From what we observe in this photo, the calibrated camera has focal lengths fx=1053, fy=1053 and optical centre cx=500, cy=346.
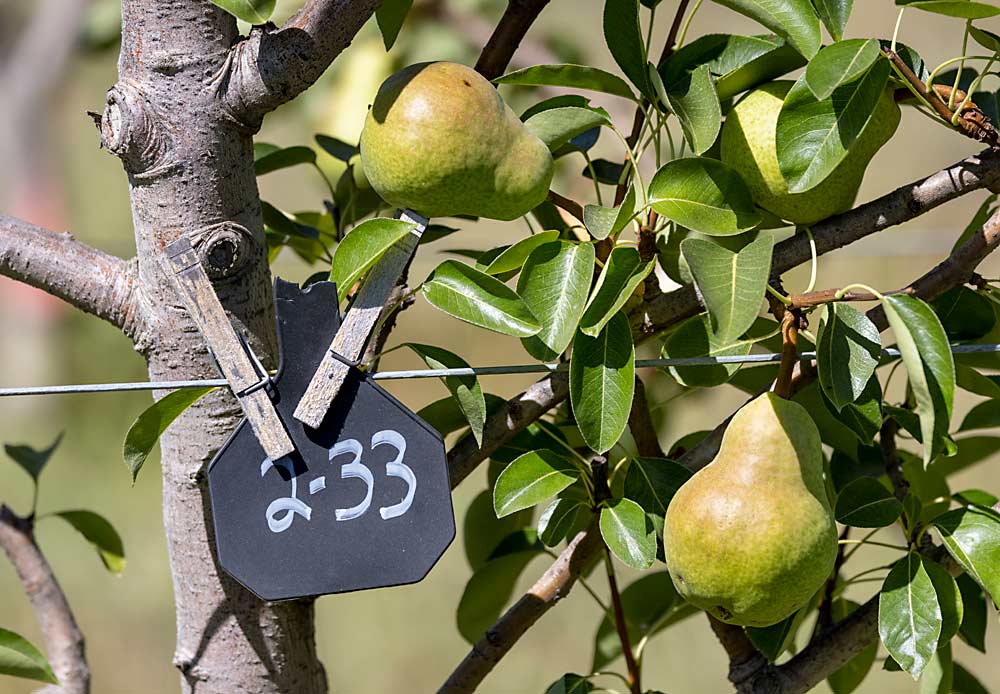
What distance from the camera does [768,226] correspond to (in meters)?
0.60

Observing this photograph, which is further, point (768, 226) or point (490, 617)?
point (490, 617)

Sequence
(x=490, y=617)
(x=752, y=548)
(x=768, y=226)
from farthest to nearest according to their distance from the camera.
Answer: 1. (x=490, y=617)
2. (x=768, y=226)
3. (x=752, y=548)

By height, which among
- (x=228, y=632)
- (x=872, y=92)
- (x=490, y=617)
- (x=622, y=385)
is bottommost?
(x=490, y=617)

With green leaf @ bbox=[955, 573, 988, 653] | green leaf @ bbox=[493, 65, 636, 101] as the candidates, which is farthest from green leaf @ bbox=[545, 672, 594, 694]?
green leaf @ bbox=[493, 65, 636, 101]

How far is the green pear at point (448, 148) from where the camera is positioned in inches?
19.9

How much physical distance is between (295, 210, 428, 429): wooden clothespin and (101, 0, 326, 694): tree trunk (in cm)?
10

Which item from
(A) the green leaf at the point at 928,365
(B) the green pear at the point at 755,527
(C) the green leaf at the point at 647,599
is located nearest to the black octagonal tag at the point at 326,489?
(B) the green pear at the point at 755,527

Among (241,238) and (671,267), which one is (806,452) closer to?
(671,267)

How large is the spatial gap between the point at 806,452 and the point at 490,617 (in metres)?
0.37

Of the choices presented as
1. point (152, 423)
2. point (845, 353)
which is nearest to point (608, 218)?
point (845, 353)

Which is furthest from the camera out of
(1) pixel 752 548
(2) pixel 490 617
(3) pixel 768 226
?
(2) pixel 490 617

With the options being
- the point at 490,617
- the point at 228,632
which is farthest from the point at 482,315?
the point at 490,617

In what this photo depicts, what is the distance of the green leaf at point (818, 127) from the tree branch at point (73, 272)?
0.37m

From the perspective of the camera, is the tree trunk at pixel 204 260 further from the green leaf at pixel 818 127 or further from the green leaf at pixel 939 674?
the green leaf at pixel 939 674
